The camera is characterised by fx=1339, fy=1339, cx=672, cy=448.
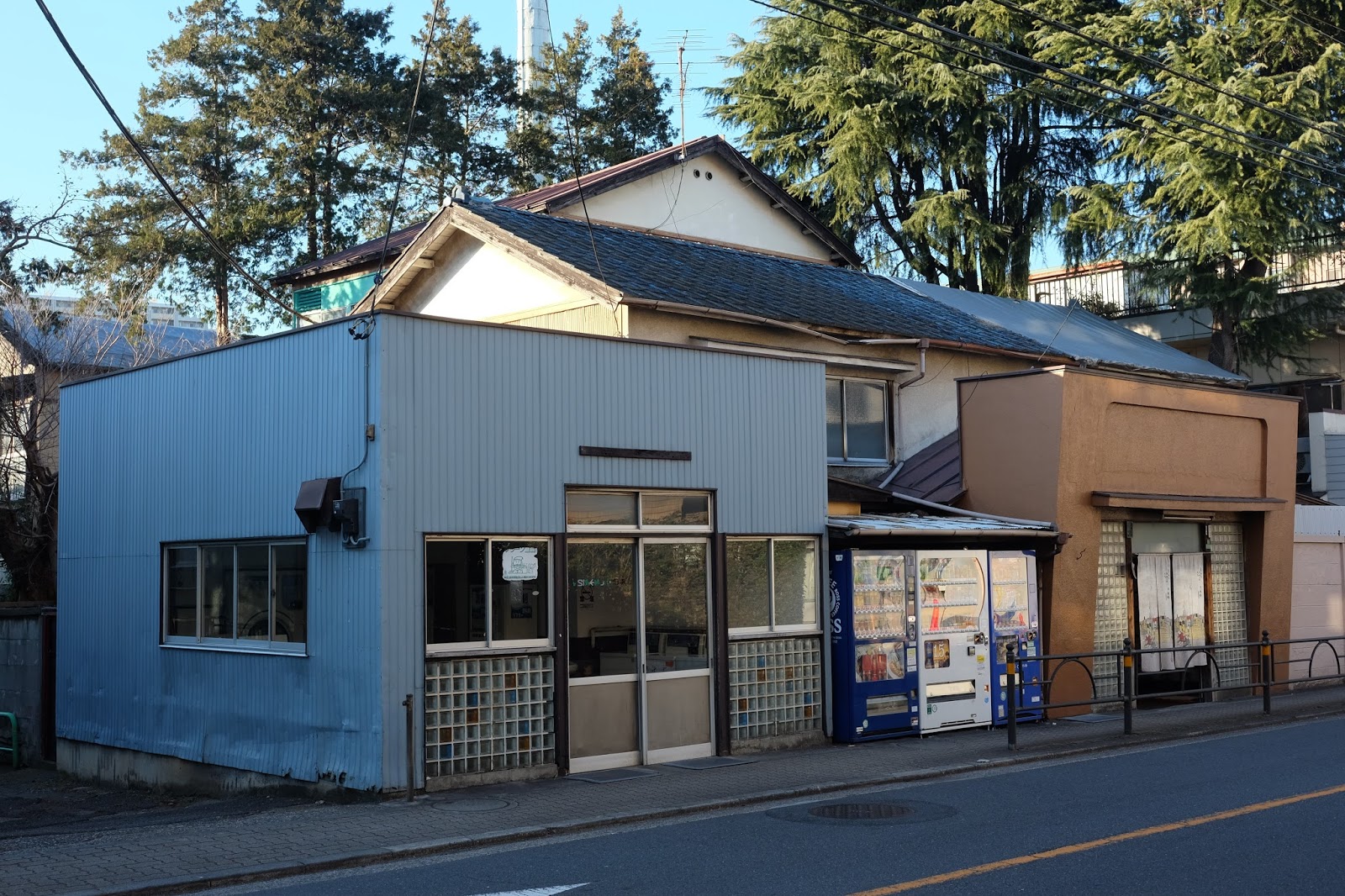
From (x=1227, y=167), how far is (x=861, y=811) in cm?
2350

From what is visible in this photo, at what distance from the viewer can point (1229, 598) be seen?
2153cm

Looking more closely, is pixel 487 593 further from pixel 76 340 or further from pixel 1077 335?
pixel 76 340

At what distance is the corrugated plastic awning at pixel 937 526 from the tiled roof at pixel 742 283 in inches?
143

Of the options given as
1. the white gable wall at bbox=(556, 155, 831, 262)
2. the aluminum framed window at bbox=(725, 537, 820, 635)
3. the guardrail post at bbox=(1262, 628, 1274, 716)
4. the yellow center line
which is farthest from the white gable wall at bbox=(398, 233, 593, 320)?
the yellow center line

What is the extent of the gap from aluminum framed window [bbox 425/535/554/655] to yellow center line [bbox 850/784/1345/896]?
18.1ft

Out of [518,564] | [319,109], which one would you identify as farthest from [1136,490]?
[319,109]

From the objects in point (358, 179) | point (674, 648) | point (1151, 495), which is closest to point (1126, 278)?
point (1151, 495)

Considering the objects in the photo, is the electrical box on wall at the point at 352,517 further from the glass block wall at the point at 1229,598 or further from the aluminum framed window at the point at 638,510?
the glass block wall at the point at 1229,598

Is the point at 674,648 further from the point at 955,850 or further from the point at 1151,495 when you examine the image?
the point at 1151,495

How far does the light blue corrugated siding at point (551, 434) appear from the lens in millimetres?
12109

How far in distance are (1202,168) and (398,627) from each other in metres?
24.2

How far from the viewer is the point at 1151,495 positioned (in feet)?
63.1

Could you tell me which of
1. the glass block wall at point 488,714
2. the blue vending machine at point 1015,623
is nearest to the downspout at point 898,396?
the blue vending machine at point 1015,623

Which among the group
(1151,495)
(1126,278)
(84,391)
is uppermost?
(1126,278)
